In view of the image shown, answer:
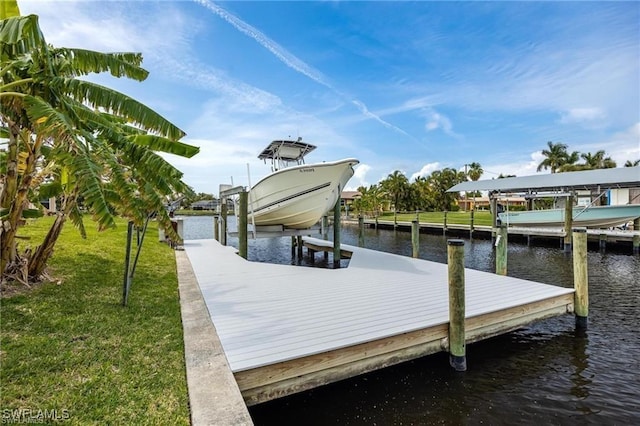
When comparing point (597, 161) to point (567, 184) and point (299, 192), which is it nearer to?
point (567, 184)

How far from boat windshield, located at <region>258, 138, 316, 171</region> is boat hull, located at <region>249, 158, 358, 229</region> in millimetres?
1777

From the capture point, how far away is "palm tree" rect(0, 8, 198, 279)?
351 centimetres

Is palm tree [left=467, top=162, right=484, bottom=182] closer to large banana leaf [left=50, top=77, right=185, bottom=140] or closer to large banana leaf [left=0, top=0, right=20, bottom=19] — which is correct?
large banana leaf [left=50, top=77, right=185, bottom=140]

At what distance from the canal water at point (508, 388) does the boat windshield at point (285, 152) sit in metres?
8.21

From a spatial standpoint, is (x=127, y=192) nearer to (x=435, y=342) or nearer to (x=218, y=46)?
(x=435, y=342)

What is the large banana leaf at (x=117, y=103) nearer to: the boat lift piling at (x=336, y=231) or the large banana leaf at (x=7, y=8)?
the large banana leaf at (x=7, y=8)

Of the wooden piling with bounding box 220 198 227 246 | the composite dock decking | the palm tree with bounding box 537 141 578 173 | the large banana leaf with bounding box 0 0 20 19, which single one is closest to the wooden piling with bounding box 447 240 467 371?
the composite dock decking

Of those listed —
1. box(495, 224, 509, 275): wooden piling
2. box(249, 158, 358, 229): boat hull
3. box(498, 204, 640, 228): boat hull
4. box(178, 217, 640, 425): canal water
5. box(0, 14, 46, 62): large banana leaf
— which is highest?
box(0, 14, 46, 62): large banana leaf

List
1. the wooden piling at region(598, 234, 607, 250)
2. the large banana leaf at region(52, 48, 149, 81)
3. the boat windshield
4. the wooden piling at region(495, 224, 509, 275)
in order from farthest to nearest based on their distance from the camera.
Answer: the wooden piling at region(598, 234, 607, 250)
the boat windshield
the wooden piling at region(495, 224, 509, 275)
the large banana leaf at region(52, 48, 149, 81)

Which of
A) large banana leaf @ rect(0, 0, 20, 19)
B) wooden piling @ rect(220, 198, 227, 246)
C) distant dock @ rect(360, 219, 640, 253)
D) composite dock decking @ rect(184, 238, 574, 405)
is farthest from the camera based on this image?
distant dock @ rect(360, 219, 640, 253)

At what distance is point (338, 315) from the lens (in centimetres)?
443

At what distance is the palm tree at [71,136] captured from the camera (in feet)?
11.5

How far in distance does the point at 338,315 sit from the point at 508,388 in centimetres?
234

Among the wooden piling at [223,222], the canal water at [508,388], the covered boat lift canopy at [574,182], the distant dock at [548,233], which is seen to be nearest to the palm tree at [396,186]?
the distant dock at [548,233]
